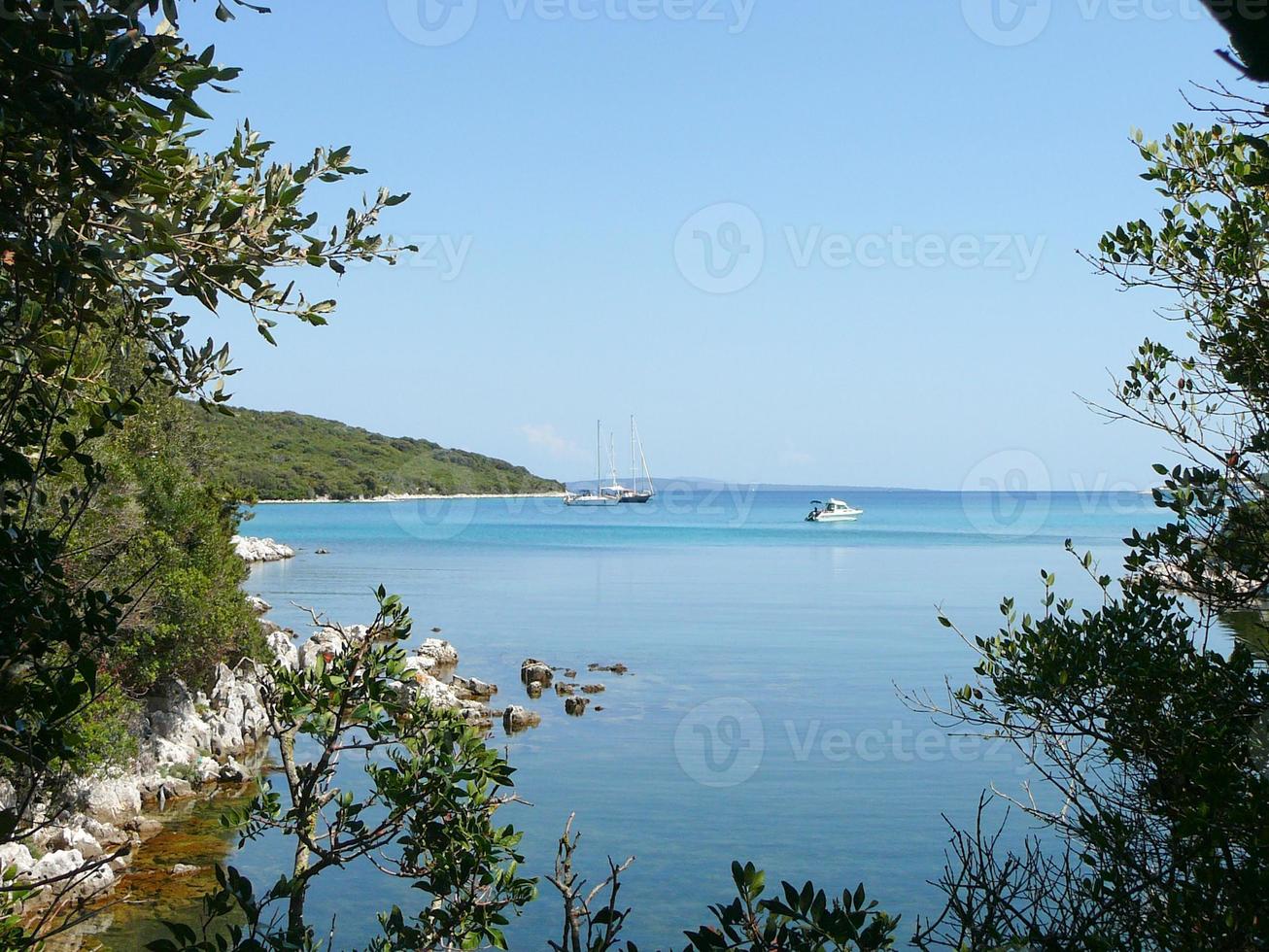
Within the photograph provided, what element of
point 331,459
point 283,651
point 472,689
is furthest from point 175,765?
point 331,459

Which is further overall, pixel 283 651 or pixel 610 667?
pixel 610 667

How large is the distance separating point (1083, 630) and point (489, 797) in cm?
423

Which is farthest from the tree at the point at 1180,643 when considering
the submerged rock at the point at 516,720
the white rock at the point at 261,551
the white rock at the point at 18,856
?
the white rock at the point at 261,551

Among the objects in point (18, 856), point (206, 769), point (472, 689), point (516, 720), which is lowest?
point (516, 720)

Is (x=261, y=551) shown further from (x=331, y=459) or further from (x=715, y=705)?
(x=331, y=459)

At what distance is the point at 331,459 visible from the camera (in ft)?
473

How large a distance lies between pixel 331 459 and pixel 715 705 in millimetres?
123047

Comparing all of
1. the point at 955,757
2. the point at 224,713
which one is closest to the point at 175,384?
the point at 224,713

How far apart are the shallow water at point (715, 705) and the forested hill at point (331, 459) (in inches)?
1721

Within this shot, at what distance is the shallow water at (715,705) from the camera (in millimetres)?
17391

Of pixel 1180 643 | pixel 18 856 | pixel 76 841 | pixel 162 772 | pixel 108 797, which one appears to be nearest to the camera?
pixel 1180 643

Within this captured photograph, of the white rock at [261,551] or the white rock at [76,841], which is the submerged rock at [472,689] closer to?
the white rock at [76,841]

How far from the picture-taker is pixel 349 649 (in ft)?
13.8

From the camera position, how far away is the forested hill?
12112cm
